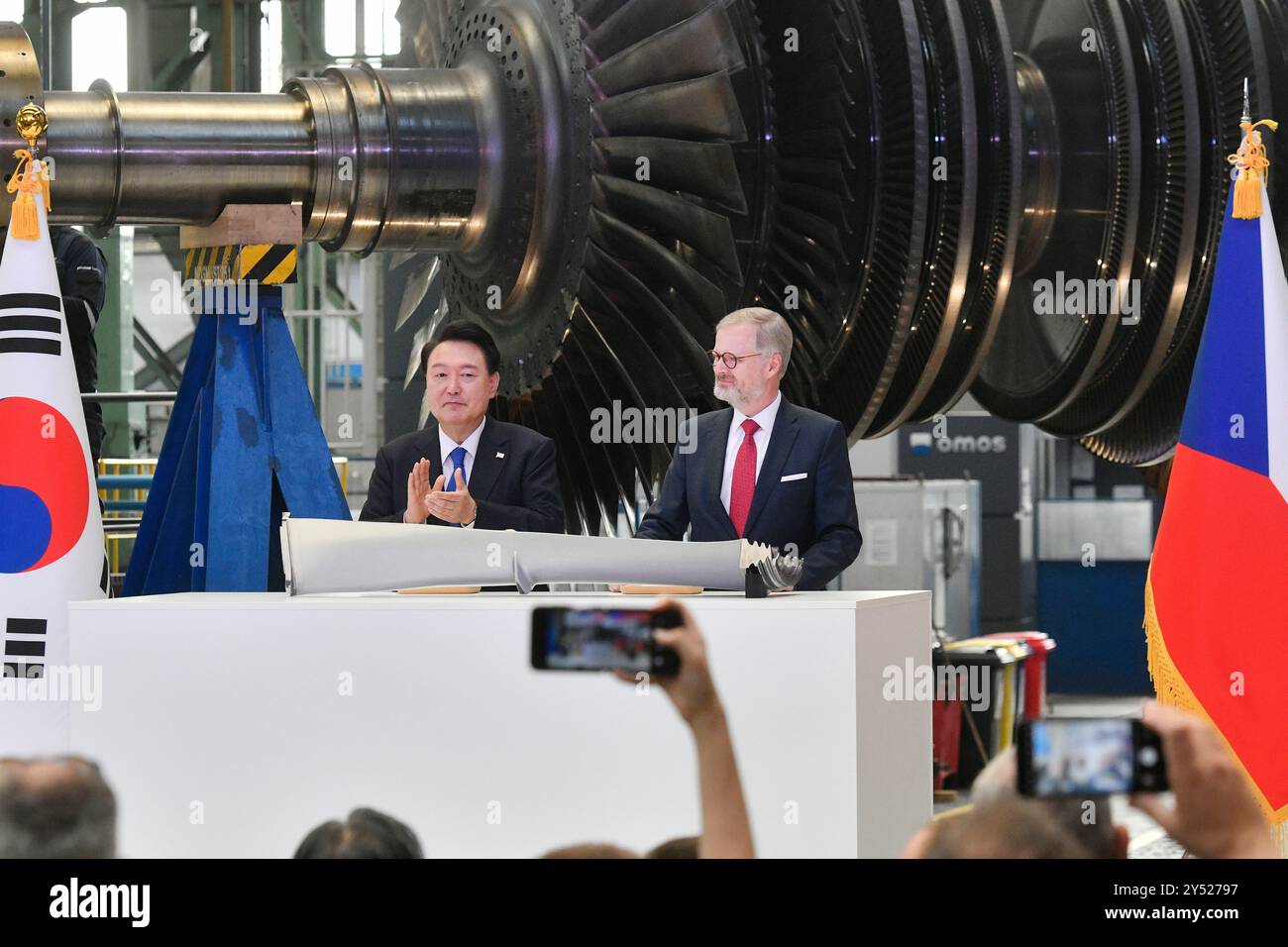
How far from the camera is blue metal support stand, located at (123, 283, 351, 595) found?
9.65 feet

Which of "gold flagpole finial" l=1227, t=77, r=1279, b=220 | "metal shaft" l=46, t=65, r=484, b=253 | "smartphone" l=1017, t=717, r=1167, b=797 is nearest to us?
"smartphone" l=1017, t=717, r=1167, b=797

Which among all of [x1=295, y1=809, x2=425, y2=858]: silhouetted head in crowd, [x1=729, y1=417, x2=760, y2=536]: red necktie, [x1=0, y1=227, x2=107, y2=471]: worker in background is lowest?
[x1=295, y1=809, x2=425, y2=858]: silhouetted head in crowd

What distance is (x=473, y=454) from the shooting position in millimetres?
2727

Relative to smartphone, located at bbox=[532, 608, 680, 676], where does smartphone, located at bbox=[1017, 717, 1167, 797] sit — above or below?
below

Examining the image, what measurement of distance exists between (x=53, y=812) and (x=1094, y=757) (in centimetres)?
104

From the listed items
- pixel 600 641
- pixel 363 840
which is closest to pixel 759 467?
pixel 600 641

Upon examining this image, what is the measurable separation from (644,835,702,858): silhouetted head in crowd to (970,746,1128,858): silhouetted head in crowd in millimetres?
380

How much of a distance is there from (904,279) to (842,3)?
0.55m

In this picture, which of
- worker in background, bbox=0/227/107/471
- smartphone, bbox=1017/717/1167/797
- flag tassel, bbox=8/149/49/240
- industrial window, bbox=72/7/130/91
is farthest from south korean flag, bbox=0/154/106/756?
industrial window, bbox=72/7/130/91

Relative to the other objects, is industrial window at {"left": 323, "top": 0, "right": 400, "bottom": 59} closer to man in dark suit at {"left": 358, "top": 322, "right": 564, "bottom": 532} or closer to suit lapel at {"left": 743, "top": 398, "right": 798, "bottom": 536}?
man in dark suit at {"left": 358, "top": 322, "right": 564, "bottom": 532}

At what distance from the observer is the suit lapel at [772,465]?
2.46 metres

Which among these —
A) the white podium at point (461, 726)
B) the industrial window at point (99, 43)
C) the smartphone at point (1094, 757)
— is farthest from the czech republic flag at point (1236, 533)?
the industrial window at point (99, 43)

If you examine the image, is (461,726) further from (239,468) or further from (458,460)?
(239,468)

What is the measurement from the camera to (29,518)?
8.05 ft
